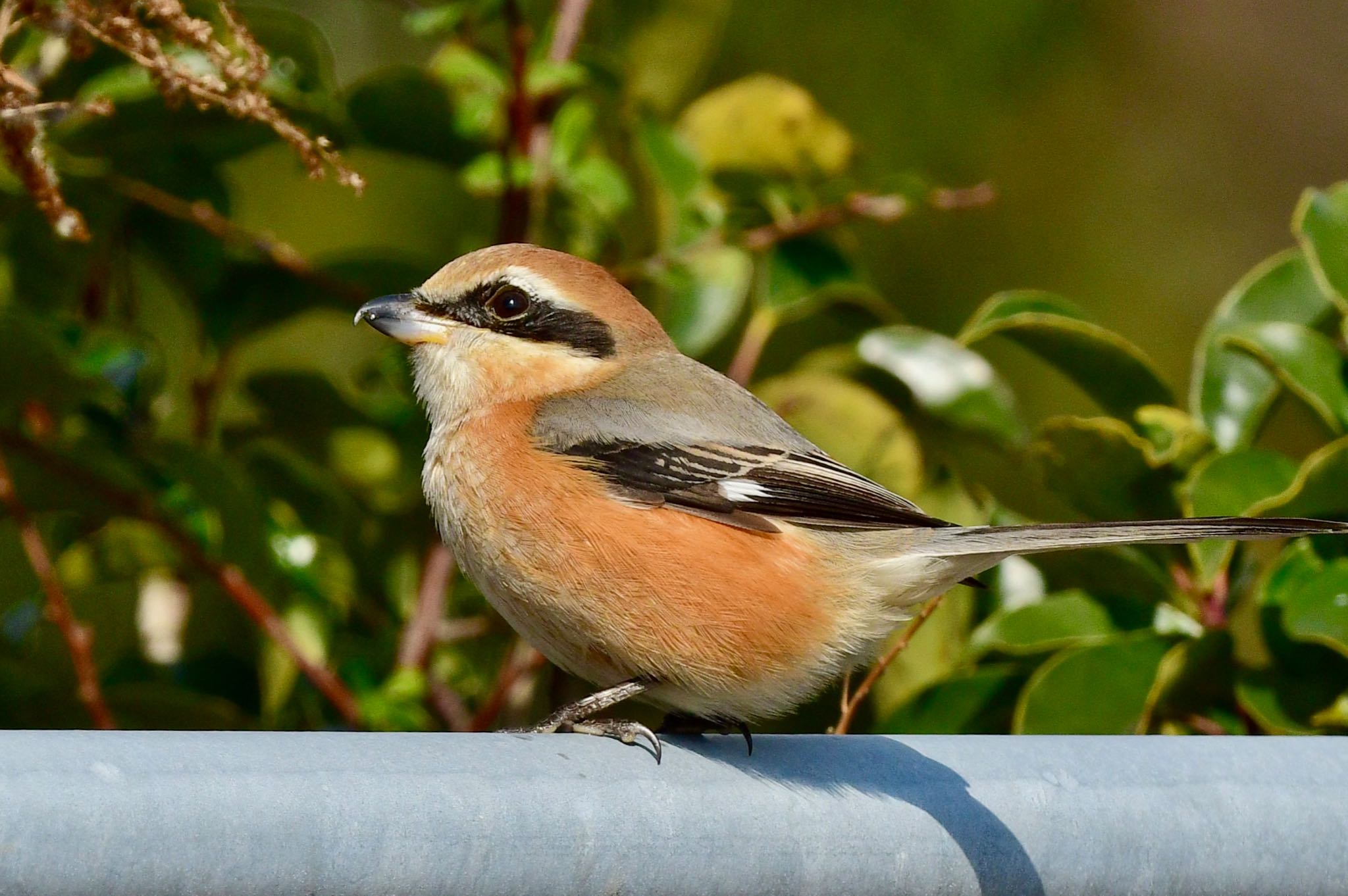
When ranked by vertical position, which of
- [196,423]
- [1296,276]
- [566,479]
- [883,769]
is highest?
[1296,276]

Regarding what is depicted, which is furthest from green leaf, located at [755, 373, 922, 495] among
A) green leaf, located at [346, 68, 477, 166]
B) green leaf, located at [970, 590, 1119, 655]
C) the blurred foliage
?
green leaf, located at [346, 68, 477, 166]

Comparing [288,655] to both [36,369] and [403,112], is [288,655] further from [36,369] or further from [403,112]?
[403,112]

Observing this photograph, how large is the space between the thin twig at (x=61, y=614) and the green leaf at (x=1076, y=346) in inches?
60.2

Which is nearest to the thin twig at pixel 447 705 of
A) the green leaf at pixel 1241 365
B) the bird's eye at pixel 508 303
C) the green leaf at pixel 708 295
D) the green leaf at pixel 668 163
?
the bird's eye at pixel 508 303

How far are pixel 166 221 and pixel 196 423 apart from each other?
0.39m

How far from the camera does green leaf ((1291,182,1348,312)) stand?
8.32 feet

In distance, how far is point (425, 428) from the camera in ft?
10.2

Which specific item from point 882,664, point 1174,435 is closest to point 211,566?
point 882,664

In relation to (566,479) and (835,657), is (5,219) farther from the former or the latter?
(835,657)

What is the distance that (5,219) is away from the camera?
2842 mm

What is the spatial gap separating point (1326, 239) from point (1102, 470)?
1.71ft

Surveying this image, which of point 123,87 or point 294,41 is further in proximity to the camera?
point 294,41

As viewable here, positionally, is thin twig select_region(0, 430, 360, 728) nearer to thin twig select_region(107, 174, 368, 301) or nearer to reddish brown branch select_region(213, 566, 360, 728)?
reddish brown branch select_region(213, 566, 360, 728)

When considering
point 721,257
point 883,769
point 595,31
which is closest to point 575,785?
point 883,769
